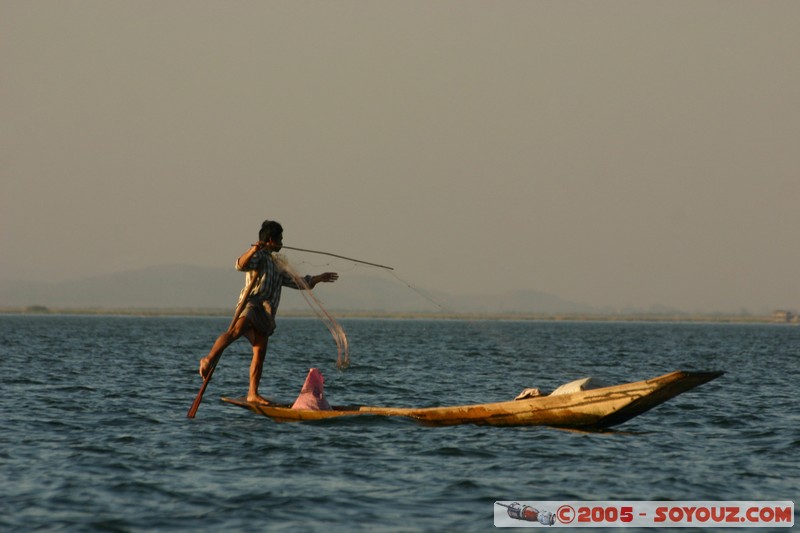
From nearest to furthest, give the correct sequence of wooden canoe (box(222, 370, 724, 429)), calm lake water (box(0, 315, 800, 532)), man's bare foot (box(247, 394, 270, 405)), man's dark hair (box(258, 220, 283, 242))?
calm lake water (box(0, 315, 800, 532)) → wooden canoe (box(222, 370, 724, 429)) → man's dark hair (box(258, 220, 283, 242)) → man's bare foot (box(247, 394, 270, 405))

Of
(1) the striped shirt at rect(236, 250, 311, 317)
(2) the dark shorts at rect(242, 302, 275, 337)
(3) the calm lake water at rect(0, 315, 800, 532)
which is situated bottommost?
(3) the calm lake water at rect(0, 315, 800, 532)

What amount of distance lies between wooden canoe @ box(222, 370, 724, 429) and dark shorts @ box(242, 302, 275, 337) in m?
1.33

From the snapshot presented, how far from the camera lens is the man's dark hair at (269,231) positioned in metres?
16.0

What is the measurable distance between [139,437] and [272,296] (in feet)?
9.55

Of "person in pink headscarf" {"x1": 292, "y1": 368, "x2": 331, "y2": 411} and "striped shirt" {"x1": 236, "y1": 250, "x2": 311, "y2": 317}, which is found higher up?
"striped shirt" {"x1": 236, "y1": 250, "x2": 311, "y2": 317}

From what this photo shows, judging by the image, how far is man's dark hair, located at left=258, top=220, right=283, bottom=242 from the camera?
16016 mm

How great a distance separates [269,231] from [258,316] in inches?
51.0

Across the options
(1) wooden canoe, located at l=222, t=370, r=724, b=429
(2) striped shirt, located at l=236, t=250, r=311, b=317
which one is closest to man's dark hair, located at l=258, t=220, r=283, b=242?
(2) striped shirt, located at l=236, t=250, r=311, b=317

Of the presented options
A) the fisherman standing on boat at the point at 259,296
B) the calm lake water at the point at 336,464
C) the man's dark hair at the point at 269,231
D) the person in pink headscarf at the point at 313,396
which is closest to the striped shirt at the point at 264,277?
the fisherman standing on boat at the point at 259,296

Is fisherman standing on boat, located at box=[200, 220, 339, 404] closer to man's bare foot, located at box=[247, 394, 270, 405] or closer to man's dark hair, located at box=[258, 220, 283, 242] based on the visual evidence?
man's dark hair, located at box=[258, 220, 283, 242]

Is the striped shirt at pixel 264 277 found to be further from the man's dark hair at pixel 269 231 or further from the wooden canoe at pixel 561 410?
the wooden canoe at pixel 561 410

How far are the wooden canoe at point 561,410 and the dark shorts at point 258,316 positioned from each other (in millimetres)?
1331

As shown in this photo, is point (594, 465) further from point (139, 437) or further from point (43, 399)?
point (43, 399)

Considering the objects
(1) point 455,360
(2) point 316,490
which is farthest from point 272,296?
(1) point 455,360
